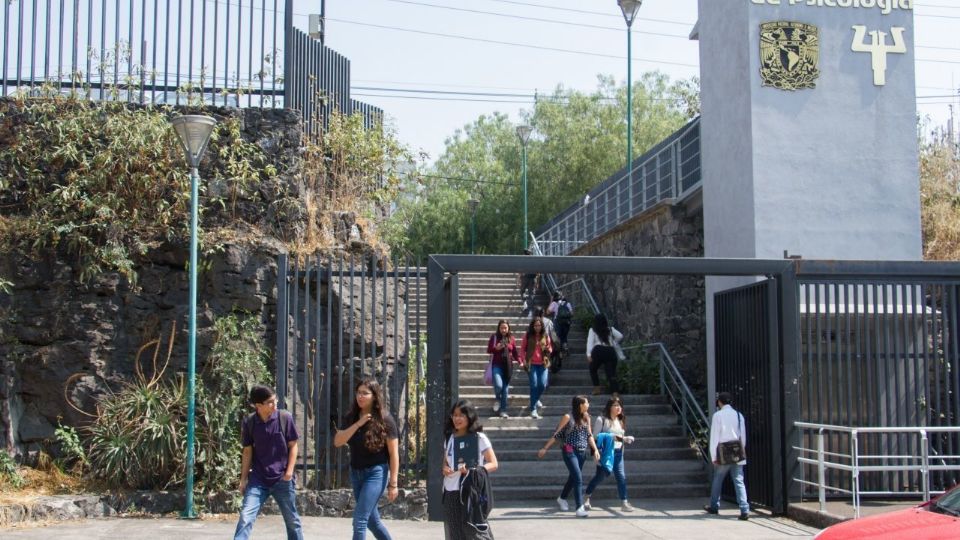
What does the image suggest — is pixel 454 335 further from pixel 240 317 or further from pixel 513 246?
pixel 513 246

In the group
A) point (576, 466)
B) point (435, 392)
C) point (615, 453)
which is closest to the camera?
point (435, 392)

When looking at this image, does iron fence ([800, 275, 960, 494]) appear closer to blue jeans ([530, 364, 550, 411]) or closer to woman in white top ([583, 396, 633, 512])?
woman in white top ([583, 396, 633, 512])

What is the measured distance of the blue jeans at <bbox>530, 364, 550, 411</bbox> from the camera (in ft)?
50.5

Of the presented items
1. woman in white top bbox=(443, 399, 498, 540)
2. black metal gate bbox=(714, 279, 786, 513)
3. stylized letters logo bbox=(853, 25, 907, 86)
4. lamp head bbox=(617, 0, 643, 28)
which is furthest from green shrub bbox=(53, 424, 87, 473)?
lamp head bbox=(617, 0, 643, 28)

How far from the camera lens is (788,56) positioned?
14.6 m

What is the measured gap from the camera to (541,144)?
46.2 metres

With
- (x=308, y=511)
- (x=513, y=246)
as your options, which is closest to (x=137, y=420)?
(x=308, y=511)

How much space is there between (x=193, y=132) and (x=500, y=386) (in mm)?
6577

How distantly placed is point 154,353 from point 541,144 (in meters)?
35.2

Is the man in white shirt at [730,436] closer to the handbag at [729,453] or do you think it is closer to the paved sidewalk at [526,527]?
the handbag at [729,453]

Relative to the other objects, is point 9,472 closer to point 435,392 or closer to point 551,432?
point 435,392

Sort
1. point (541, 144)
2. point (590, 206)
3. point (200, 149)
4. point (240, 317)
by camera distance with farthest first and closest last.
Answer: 1. point (541, 144)
2. point (590, 206)
3. point (240, 317)
4. point (200, 149)

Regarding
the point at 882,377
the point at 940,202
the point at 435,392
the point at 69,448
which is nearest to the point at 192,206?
the point at 69,448

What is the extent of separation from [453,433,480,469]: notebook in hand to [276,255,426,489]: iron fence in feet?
10.6
